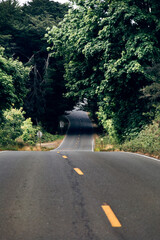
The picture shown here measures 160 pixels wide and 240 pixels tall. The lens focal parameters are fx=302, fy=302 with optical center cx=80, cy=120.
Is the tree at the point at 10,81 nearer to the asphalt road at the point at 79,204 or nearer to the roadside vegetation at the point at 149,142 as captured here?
the roadside vegetation at the point at 149,142

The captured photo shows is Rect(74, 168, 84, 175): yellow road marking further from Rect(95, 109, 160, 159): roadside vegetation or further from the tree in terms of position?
the tree

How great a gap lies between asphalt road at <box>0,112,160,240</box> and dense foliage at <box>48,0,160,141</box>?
33.6 feet

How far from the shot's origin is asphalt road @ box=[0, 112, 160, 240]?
4238 mm

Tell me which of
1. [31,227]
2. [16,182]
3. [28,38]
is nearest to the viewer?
[31,227]

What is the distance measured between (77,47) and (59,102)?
3492 centimetres

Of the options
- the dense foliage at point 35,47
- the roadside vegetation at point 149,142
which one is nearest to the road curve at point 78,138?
the dense foliage at point 35,47

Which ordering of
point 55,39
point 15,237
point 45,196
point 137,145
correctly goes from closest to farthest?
1. point 15,237
2. point 45,196
3. point 137,145
4. point 55,39

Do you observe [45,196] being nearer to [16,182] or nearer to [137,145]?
[16,182]

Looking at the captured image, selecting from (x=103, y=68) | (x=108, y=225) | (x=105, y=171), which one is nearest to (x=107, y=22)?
(x=103, y=68)

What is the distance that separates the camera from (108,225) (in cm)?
450

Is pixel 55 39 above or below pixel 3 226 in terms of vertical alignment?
above

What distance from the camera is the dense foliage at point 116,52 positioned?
1788 centimetres

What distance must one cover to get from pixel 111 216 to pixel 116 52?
1612cm

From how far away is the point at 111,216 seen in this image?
4.88m
